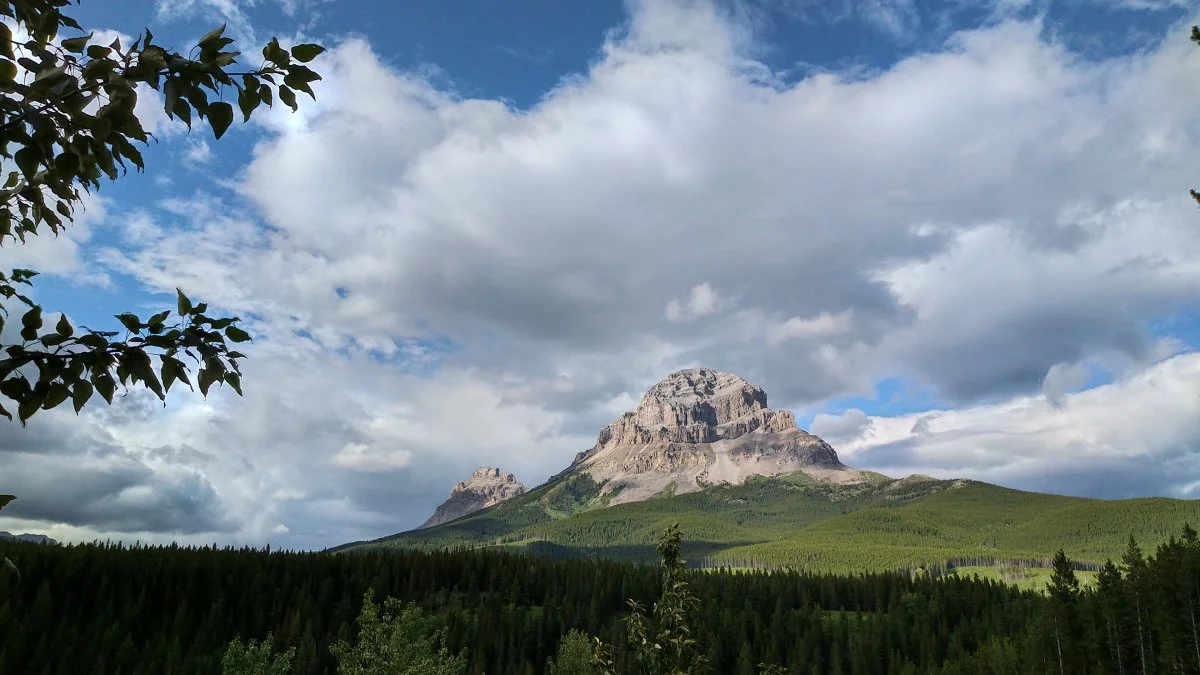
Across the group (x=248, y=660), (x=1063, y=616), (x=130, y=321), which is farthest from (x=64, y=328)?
(x=1063, y=616)

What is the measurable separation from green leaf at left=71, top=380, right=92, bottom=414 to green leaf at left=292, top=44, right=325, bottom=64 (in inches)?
101

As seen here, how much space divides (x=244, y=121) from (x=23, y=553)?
241 metres

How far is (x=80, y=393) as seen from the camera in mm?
4746

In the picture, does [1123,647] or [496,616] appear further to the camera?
[496,616]

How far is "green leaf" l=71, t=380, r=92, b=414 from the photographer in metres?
4.73

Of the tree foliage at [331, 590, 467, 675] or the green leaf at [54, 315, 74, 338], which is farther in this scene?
the tree foliage at [331, 590, 467, 675]

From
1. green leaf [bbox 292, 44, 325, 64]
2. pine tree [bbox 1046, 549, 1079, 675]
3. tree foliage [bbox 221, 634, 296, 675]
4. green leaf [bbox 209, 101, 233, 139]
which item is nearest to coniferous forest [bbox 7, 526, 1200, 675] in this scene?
pine tree [bbox 1046, 549, 1079, 675]

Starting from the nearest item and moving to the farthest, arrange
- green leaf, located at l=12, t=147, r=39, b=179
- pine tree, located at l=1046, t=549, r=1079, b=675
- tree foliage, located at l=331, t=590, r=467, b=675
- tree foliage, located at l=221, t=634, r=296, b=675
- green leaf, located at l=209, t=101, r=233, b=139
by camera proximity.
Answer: green leaf, located at l=12, t=147, r=39, b=179 → green leaf, located at l=209, t=101, r=233, b=139 → tree foliage, located at l=331, t=590, r=467, b=675 → tree foliage, located at l=221, t=634, r=296, b=675 → pine tree, located at l=1046, t=549, r=1079, b=675

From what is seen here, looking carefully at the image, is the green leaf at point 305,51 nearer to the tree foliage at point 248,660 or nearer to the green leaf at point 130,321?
the green leaf at point 130,321

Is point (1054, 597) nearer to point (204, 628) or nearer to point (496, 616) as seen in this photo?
point (496, 616)

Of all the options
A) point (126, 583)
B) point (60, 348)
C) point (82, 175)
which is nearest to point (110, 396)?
point (60, 348)

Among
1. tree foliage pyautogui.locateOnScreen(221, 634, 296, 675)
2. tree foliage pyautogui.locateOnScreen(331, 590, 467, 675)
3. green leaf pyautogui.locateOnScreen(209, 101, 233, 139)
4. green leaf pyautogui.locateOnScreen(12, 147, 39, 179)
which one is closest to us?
green leaf pyautogui.locateOnScreen(12, 147, 39, 179)

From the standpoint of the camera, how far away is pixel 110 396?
473 cm

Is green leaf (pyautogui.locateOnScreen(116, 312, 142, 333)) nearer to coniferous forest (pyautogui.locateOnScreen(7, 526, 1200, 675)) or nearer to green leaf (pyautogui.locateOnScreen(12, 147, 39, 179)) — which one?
green leaf (pyautogui.locateOnScreen(12, 147, 39, 179))
